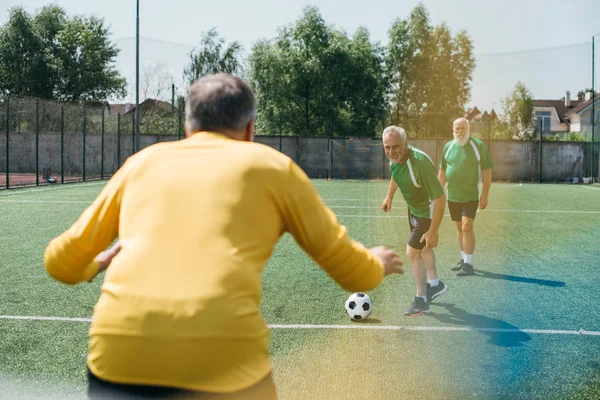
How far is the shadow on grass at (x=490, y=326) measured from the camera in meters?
6.20

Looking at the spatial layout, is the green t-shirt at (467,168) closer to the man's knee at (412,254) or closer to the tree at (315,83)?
the man's knee at (412,254)

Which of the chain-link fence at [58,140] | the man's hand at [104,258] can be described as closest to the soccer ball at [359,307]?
the man's hand at [104,258]

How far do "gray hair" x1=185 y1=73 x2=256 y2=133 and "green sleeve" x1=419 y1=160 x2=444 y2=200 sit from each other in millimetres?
4692

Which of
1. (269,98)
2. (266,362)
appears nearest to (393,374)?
(266,362)

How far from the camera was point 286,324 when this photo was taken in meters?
6.59

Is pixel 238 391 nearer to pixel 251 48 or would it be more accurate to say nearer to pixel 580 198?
pixel 580 198

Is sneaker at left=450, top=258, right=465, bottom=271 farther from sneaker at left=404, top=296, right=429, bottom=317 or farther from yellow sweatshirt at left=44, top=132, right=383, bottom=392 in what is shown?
yellow sweatshirt at left=44, top=132, right=383, bottom=392

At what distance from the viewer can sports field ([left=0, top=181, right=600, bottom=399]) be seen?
4.95m

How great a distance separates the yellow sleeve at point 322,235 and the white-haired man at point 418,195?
14.7ft

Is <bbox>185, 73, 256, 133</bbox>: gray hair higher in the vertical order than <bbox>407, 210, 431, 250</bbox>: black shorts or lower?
higher

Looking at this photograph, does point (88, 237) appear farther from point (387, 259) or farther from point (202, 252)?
point (387, 259)

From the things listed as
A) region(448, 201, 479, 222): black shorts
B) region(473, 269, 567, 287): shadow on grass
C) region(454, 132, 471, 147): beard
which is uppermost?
region(454, 132, 471, 147): beard

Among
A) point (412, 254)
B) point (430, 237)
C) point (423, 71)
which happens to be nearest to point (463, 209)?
point (412, 254)

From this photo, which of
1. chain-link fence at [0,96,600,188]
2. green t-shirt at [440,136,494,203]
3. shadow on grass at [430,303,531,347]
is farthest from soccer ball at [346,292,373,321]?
chain-link fence at [0,96,600,188]
